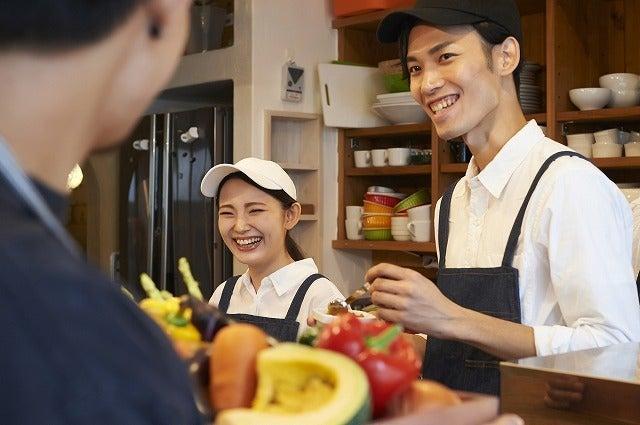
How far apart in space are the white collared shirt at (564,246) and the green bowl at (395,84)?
2388 millimetres

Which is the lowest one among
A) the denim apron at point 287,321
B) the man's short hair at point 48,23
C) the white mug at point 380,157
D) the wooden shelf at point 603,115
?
the denim apron at point 287,321

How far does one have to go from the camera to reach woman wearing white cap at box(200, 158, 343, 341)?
2.86 m

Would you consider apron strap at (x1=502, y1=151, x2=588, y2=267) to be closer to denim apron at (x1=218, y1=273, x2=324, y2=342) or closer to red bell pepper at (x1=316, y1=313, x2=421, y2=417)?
denim apron at (x1=218, y1=273, x2=324, y2=342)

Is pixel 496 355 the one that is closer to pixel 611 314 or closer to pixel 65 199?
pixel 611 314

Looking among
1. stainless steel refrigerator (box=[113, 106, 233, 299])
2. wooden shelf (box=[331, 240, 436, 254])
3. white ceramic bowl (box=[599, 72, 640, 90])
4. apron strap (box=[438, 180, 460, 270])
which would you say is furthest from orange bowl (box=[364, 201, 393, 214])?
apron strap (box=[438, 180, 460, 270])

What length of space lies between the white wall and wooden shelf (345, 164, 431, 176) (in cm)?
12

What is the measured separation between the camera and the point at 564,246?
1835 mm

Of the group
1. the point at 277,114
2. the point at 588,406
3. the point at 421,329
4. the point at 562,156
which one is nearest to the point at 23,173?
the point at 588,406

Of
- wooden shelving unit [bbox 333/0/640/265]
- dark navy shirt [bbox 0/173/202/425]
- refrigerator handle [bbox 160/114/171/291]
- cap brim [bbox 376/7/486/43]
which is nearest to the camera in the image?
dark navy shirt [bbox 0/173/202/425]

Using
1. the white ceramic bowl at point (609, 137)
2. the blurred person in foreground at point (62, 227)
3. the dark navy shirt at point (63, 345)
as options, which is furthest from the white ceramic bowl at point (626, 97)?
the dark navy shirt at point (63, 345)

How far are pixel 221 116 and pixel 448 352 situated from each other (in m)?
2.78

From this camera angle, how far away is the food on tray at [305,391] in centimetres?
76

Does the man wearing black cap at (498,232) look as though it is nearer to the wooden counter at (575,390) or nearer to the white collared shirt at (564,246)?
the white collared shirt at (564,246)

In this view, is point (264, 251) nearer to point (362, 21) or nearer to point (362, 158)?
point (362, 158)
